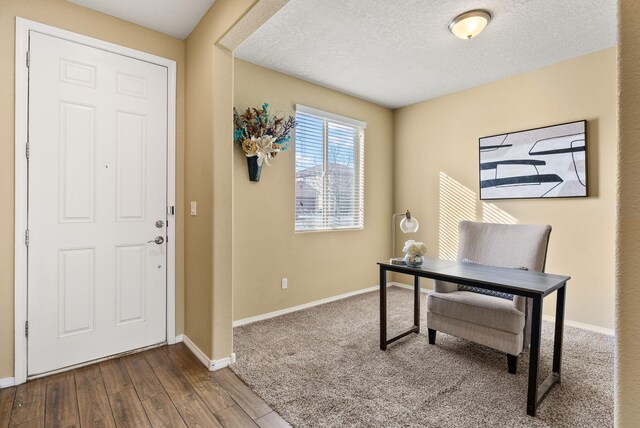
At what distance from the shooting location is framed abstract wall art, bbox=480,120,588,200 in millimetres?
3105

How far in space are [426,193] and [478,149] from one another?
879 millimetres

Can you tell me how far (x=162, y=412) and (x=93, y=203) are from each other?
5.05 feet

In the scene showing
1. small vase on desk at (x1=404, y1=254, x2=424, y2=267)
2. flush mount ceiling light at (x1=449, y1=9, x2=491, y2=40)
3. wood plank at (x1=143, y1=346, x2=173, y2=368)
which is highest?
flush mount ceiling light at (x1=449, y1=9, x2=491, y2=40)

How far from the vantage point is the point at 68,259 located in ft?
7.42

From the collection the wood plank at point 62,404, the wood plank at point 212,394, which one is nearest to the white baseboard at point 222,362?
the wood plank at point 212,394

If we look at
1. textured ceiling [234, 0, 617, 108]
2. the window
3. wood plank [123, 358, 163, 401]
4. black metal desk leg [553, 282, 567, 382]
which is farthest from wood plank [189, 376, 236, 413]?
textured ceiling [234, 0, 617, 108]

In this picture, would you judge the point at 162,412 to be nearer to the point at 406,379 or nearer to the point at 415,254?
the point at 406,379

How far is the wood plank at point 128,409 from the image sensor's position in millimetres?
1722

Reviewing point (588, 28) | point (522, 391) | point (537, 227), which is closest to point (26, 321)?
point (522, 391)

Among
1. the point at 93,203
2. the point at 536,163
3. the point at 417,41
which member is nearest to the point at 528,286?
the point at 536,163

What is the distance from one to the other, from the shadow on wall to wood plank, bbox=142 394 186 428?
3.48 metres

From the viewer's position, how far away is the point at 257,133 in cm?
316

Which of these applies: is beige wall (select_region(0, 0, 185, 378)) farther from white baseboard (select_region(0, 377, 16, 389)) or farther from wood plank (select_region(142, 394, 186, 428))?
wood plank (select_region(142, 394, 186, 428))

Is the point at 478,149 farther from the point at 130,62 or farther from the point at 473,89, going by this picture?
the point at 130,62
